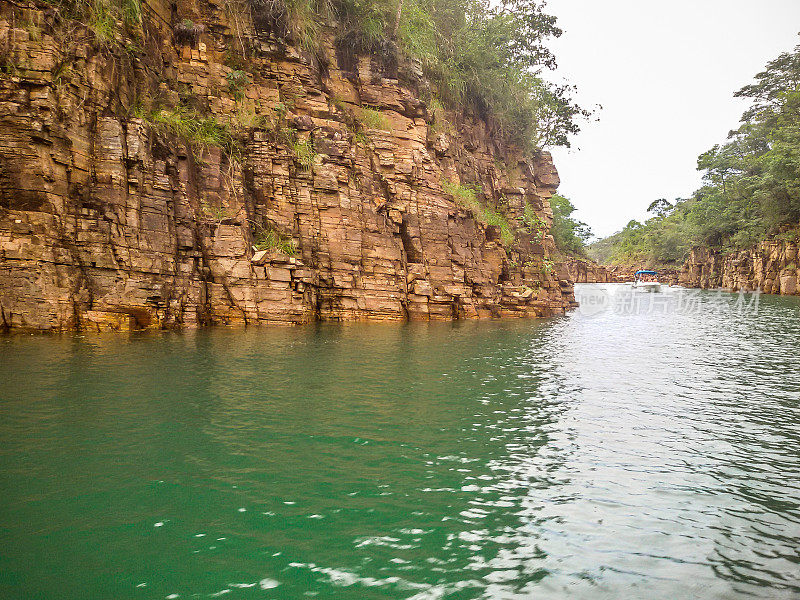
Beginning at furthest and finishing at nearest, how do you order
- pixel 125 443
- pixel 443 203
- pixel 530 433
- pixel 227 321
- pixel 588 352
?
1. pixel 443 203
2. pixel 227 321
3. pixel 588 352
4. pixel 530 433
5. pixel 125 443

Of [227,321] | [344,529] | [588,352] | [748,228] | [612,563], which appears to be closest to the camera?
[612,563]

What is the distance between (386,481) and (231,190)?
1837 cm

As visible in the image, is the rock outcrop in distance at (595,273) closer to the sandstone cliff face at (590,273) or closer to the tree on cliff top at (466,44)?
the sandstone cliff face at (590,273)

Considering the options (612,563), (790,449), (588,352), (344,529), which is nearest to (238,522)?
(344,529)

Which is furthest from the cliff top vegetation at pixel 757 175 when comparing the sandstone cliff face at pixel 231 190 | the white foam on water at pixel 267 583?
the white foam on water at pixel 267 583

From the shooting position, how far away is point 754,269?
49500 millimetres

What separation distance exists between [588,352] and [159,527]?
47.1ft

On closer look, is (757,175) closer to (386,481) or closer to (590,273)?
(590,273)

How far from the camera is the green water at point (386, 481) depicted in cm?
424

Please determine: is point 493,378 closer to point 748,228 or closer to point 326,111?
point 326,111

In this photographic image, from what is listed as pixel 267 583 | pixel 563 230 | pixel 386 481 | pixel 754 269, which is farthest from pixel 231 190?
pixel 754 269

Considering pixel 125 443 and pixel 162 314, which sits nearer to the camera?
pixel 125 443

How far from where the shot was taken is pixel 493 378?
12.1m

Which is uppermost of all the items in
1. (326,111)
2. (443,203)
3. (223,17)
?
(223,17)
